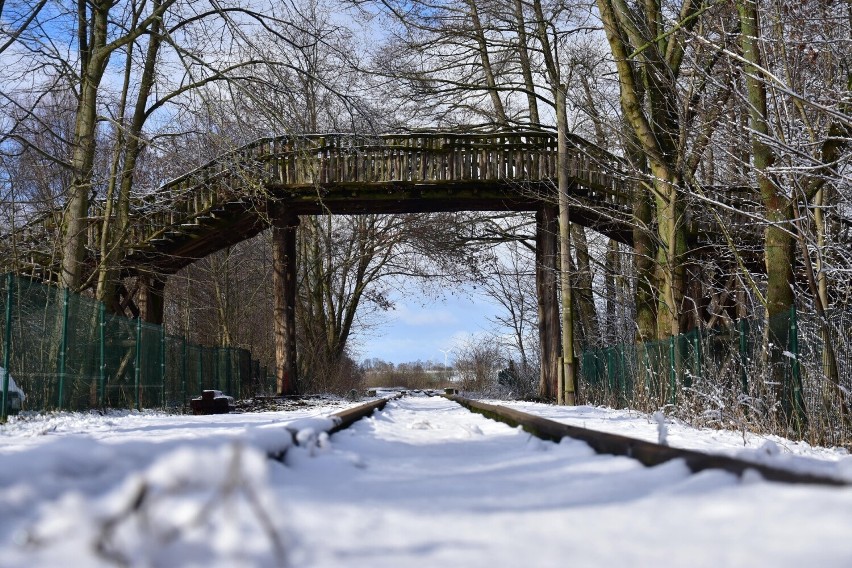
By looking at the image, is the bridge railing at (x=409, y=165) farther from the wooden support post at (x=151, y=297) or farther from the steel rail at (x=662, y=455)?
the steel rail at (x=662, y=455)

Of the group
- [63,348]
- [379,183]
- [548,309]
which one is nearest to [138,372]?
[63,348]

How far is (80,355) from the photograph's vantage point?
13.4 m

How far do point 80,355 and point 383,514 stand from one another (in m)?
12.0

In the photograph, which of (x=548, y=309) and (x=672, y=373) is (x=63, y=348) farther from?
(x=548, y=309)

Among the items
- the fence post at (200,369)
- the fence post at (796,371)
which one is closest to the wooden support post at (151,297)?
the fence post at (200,369)

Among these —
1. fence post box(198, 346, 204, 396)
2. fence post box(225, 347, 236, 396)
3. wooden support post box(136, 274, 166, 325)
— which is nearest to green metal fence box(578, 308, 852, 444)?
fence post box(198, 346, 204, 396)

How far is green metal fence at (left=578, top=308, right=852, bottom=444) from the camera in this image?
9.42 metres

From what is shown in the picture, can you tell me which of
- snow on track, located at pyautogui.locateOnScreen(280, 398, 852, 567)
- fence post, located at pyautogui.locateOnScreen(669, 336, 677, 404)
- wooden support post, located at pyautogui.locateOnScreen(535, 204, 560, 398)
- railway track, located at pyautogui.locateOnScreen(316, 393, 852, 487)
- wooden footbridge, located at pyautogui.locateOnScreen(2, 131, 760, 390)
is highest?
wooden footbridge, located at pyautogui.locateOnScreen(2, 131, 760, 390)

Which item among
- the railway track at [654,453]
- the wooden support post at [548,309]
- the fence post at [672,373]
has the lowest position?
the railway track at [654,453]

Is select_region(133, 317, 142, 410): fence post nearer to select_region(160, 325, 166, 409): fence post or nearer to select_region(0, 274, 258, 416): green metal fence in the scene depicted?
select_region(0, 274, 258, 416): green metal fence

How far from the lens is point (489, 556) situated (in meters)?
2.00

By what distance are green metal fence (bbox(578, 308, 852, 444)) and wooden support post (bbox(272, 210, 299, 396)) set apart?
1144 cm

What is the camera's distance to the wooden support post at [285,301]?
22656mm

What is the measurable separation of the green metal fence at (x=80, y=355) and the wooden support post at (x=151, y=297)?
157 inches
